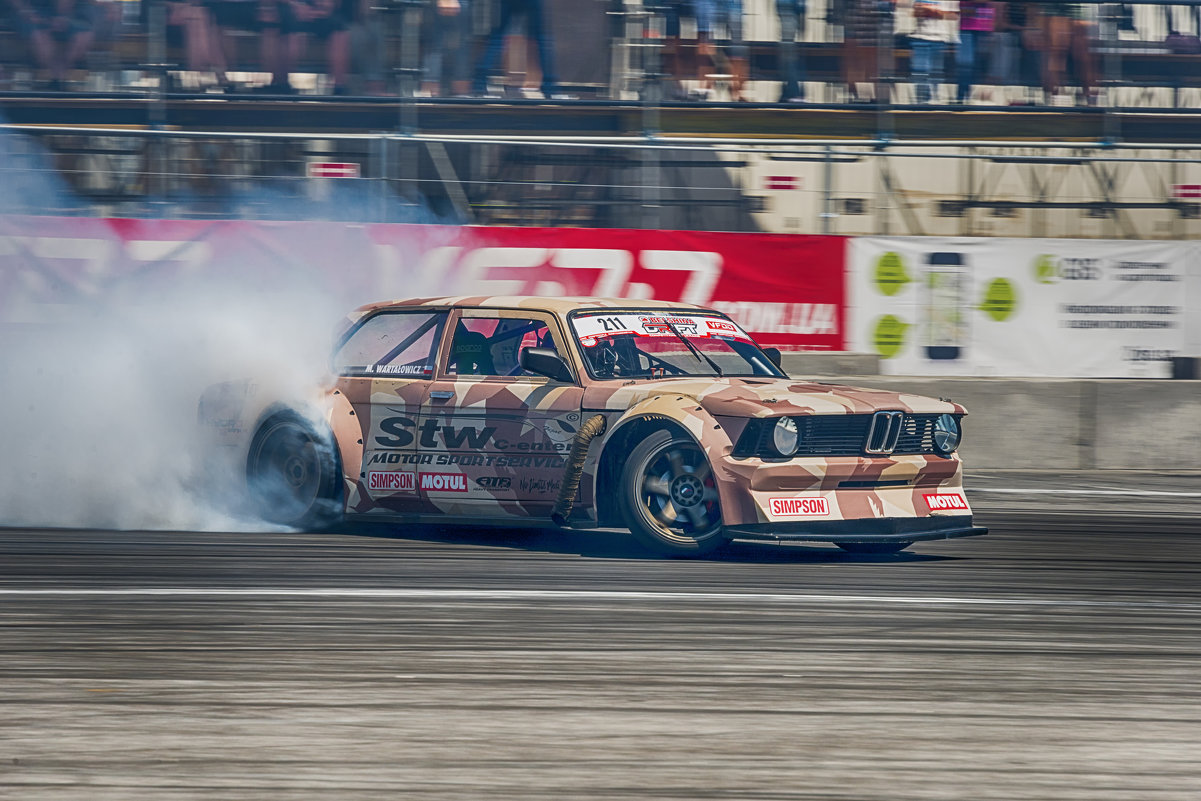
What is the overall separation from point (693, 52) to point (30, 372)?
768cm

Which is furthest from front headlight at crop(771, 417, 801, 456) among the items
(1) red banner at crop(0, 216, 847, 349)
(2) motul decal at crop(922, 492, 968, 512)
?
(1) red banner at crop(0, 216, 847, 349)

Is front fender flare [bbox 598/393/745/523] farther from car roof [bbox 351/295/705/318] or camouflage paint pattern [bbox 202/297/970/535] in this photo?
car roof [bbox 351/295/705/318]

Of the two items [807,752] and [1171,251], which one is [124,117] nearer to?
[1171,251]

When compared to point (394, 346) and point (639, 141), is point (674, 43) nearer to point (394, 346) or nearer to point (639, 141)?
point (639, 141)

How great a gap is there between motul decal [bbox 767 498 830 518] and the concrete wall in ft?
19.2

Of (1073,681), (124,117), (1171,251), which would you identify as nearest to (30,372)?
(124,117)

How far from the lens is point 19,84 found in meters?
15.5

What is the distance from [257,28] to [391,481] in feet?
27.3

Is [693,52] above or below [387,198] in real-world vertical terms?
above

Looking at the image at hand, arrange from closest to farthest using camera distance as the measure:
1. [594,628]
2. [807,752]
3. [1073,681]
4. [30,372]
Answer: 1. [807,752]
2. [1073,681]
3. [594,628]
4. [30,372]

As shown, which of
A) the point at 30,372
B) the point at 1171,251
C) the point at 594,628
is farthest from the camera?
the point at 1171,251

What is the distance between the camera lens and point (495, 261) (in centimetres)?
1398

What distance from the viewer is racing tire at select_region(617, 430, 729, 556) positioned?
7676 mm

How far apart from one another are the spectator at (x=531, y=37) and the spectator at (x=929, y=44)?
3424 millimetres
